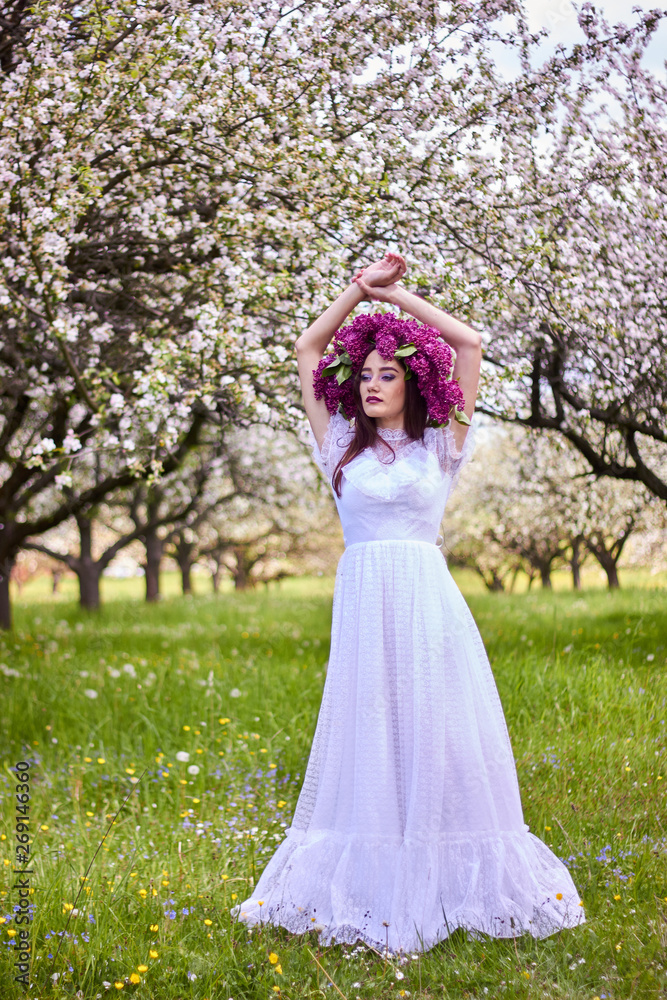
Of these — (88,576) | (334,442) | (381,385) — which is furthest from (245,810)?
(88,576)

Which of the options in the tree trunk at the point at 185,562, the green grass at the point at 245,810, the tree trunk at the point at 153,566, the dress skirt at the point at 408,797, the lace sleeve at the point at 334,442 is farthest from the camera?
the tree trunk at the point at 185,562

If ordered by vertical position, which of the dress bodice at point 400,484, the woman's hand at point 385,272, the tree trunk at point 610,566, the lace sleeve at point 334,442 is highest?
the woman's hand at point 385,272

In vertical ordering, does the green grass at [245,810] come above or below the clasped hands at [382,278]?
below

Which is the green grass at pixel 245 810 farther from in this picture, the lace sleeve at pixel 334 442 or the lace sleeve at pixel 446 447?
the lace sleeve at pixel 334 442

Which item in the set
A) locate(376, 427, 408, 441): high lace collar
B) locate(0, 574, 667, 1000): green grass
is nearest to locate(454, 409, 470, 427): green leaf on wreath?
locate(376, 427, 408, 441): high lace collar

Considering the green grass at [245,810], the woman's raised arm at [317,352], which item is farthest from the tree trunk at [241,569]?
the woman's raised arm at [317,352]

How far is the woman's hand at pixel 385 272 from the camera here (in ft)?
11.8

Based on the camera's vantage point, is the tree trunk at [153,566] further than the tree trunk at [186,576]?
No

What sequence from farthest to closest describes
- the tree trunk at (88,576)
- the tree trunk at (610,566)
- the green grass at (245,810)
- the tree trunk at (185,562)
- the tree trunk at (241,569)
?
the tree trunk at (241,569) → the tree trunk at (185,562) → the tree trunk at (610,566) → the tree trunk at (88,576) → the green grass at (245,810)

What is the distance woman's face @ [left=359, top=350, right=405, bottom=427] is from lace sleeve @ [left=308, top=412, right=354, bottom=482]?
0.22 metres

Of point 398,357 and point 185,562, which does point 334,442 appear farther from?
point 185,562

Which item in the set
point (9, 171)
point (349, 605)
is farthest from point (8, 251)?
point (349, 605)

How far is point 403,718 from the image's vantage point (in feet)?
11.5

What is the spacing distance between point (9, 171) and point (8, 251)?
105cm
